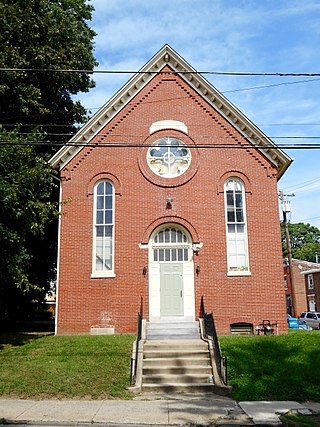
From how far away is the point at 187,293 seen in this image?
16.6 m

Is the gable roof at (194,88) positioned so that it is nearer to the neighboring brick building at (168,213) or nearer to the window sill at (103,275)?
the neighboring brick building at (168,213)

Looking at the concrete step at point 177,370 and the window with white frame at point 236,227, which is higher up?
the window with white frame at point 236,227

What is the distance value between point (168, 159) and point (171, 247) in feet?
12.0

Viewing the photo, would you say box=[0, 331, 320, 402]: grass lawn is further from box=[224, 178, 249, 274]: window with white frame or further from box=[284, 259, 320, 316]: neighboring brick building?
box=[284, 259, 320, 316]: neighboring brick building

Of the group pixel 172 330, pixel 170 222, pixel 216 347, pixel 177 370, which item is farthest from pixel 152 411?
pixel 170 222

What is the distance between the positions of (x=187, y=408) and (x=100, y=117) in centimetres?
1218

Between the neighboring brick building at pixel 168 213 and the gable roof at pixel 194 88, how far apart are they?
0.05 metres

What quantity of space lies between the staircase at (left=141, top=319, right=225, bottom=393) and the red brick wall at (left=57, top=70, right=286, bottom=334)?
8.46 feet

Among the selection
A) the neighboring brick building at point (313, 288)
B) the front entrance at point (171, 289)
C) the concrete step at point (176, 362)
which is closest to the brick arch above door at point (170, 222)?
the front entrance at point (171, 289)

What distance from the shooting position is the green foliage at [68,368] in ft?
33.6

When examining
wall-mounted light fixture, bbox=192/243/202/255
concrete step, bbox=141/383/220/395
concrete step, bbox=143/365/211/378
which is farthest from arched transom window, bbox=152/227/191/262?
concrete step, bbox=141/383/220/395

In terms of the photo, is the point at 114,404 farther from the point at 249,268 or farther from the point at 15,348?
the point at 249,268

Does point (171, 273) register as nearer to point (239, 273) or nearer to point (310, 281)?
point (239, 273)

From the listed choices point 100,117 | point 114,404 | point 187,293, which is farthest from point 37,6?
point 114,404
